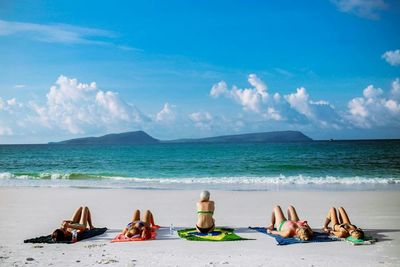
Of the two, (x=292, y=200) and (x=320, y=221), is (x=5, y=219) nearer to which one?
(x=320, y=221)

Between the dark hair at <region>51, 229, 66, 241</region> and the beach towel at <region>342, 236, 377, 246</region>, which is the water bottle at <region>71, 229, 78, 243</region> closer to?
the dark hair at <region>51, 229, 66, 241</region>

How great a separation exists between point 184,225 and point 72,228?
8.70 ft

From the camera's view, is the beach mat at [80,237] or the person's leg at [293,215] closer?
the beach mat at [80,237]

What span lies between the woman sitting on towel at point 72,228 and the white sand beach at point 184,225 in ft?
0.79

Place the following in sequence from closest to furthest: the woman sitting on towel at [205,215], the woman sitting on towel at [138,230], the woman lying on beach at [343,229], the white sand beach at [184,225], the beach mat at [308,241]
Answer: the white sand beach at [184,225] < the beach mat at [308,241] < the woman lying on beach at [343,229] < the woman sitting on towel at [138,230] < the woman sitting on towel at [205,215]

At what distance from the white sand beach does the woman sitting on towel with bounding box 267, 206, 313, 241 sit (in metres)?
0.27

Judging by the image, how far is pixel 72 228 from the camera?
8438 mm

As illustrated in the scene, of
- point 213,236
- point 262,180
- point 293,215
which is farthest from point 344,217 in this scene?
point 262,180

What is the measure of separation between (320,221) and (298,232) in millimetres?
2589

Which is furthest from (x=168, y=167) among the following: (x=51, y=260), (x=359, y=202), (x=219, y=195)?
(x=51, y=260)

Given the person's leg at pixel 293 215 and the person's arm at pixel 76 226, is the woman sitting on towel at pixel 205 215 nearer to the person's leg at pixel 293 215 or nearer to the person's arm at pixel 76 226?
the person's leg at pixel 293 215

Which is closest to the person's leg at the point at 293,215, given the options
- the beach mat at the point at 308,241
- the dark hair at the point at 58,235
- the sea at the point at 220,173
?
the beach mat at the point at 308,241

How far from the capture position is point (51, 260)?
22.6 ft

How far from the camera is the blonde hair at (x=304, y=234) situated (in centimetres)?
800
